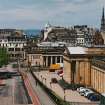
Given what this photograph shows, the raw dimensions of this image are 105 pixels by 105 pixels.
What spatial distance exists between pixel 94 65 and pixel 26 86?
49.0ft

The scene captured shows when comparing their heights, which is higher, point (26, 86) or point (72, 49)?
point (72, 49)

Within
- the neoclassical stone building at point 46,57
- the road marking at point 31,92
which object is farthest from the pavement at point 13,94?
the neoclassical stone building at point 46,57

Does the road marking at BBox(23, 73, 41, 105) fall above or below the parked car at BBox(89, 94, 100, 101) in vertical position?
below

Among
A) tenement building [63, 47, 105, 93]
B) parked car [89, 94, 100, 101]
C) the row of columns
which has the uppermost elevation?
tenement building [63, 47, 105, 93]

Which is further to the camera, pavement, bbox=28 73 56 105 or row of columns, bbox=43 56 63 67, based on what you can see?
row of columns, bbox=43 56 63 67

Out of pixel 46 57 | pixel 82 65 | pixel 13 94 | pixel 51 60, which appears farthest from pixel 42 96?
pixel 46 57

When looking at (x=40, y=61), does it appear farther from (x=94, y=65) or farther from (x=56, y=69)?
(x=94, y=65)

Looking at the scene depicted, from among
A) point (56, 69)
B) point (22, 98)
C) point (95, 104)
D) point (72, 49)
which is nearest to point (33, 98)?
point (22, 98)

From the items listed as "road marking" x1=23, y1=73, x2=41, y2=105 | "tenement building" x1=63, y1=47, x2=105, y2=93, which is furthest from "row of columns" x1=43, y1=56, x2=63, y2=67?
"tenement building" x1=63, y1=47, x2=105, y2=93

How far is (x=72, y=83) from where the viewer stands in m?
96.6

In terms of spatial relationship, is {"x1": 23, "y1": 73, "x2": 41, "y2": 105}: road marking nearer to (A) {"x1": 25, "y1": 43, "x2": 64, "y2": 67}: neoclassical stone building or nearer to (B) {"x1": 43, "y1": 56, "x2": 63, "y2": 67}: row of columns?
(B) {"x1": 43, "y1": 56, "x2": 63, "y2": 67}: row of columns

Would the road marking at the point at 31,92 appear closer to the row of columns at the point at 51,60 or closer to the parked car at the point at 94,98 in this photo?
the parked car at the point at 94,98

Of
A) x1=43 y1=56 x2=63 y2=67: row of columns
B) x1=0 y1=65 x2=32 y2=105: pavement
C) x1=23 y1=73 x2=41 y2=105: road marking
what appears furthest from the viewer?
x1=43 y1=56 x2=63 y2=67: row of columns

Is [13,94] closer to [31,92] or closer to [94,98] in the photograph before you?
[31,92]
